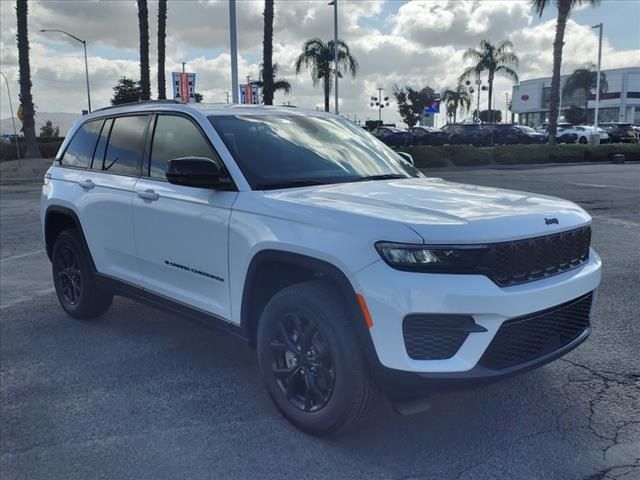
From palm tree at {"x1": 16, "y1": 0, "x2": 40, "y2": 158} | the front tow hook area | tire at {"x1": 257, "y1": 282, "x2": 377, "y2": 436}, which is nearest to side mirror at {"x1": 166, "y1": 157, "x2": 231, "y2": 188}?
tire at {"x1": 257, "y1": 282, "x2": 377, "y2": 436}

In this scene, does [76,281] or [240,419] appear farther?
[76,281]

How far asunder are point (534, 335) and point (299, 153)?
1.93 metres

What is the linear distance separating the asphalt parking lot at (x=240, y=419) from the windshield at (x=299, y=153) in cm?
142

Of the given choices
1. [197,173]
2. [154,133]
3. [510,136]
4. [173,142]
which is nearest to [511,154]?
[510,136]

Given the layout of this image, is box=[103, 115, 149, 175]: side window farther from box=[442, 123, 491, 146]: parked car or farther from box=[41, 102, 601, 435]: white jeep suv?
box=[442, 123, 491, 146]: parked car

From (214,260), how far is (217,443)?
1.09m

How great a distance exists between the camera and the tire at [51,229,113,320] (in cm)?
546

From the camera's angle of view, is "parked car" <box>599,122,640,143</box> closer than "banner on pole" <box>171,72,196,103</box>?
No

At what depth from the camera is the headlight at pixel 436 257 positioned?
298cm

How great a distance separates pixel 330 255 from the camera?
319 cm

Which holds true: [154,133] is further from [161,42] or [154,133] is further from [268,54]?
[161,42]

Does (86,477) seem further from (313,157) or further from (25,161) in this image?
(25,161)

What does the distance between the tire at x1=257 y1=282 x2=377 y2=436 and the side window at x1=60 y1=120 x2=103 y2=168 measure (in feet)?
9.14

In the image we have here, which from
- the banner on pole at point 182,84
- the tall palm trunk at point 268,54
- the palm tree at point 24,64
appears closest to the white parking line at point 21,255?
the banner on pole at point 182,84
